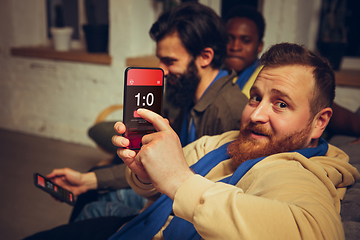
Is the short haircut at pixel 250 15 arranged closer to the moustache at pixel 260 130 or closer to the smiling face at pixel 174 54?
the smiling face at pixel 174 54

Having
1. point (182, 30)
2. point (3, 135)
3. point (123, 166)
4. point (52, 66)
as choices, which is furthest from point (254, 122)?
point (3, 135)

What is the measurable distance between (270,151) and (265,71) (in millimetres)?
267

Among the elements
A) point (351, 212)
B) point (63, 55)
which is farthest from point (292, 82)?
point (63, 55)

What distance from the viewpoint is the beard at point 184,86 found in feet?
5.71

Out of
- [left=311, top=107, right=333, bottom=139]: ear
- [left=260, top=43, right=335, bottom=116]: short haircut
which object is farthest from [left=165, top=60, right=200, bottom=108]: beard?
[left=311, top=107, right=333, bottom=139]: ear

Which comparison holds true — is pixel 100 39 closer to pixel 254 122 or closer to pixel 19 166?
pixel 19 166

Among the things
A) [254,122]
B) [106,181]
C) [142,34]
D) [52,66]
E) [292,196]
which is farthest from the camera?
[52,66]

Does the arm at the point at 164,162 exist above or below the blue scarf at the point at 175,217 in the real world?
above

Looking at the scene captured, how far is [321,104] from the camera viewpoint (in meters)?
0.96

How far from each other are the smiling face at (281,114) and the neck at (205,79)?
83 centimetres

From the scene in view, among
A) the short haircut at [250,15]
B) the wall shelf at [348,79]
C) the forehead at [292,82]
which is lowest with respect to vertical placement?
the wall shelf at [348,79]

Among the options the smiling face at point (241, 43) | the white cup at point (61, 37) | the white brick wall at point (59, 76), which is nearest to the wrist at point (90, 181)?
the smiling face at point (241, 43)

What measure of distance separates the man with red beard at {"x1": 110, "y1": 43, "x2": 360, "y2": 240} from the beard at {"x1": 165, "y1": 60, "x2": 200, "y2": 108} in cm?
57

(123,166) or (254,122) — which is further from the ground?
(254,122)
